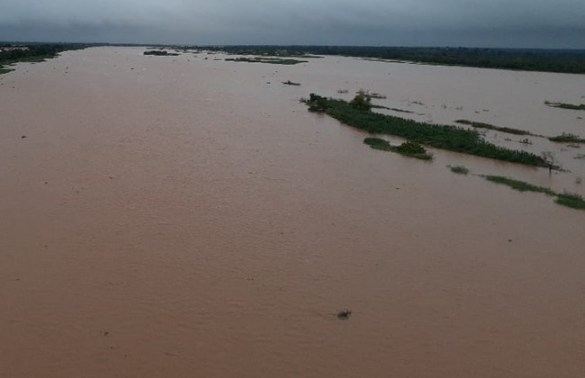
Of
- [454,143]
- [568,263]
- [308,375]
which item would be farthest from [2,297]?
[454,143]

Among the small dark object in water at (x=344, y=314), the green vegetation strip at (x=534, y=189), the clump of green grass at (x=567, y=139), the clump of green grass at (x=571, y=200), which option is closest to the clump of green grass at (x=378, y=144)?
the green vegetation strip at (x=534, y=189)

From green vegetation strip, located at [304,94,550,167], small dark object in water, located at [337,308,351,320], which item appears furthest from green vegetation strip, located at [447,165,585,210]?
small dark object in water, located at [337,308,351,320]

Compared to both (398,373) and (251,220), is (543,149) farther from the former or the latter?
(398,373)

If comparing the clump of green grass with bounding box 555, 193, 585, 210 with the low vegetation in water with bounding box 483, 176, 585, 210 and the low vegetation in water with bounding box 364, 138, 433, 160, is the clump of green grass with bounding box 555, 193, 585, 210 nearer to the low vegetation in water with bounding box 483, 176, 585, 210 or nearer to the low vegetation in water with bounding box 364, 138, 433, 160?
the low vegetation in water with bounding box 483, 176, 585, 210

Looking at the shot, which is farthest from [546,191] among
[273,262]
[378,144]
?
A: [273,262]

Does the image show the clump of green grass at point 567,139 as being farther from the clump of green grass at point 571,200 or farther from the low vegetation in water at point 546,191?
the clump of green grass at point 571,200
